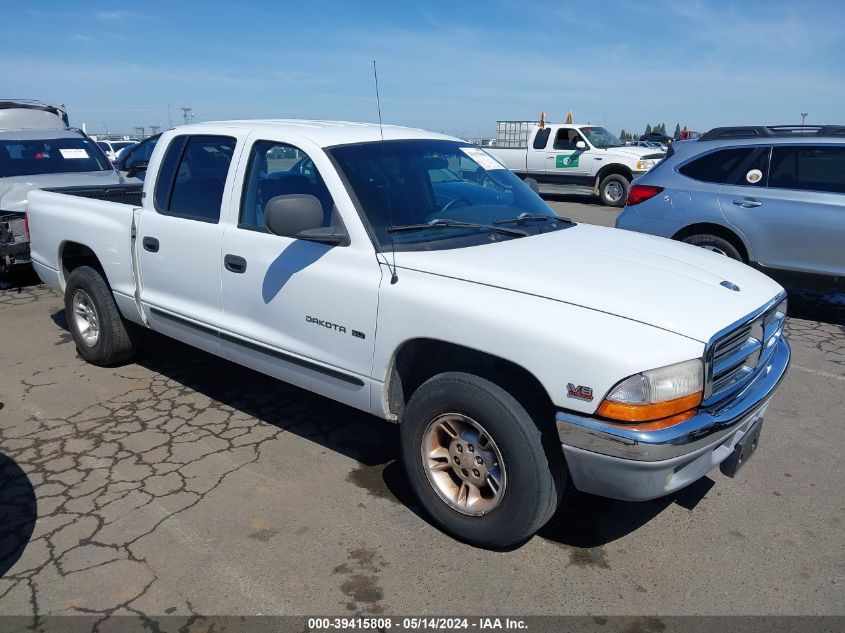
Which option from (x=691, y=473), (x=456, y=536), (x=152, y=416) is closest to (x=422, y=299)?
(x=456, y=536)

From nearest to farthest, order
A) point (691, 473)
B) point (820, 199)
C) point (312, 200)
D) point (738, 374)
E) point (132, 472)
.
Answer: point (691, 473) → point (738, 374) → point (312, 200) → point (132, 472) → point (820, 199)

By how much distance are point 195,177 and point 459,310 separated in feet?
7.57

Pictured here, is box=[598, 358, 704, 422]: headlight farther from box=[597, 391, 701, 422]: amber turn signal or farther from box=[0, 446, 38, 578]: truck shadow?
box=[0, 446, 38, 578]: truck shadow

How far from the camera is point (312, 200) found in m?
3.30

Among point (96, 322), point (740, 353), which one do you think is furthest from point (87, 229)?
point (740, 353)

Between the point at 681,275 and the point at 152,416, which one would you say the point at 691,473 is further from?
the point at 152,416

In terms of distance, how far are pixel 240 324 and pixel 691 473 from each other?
8.24 ft

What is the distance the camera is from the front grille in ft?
8.99

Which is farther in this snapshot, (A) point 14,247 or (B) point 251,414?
(A) point 14,247

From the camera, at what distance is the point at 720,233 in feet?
21.9

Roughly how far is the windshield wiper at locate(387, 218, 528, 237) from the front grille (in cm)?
122

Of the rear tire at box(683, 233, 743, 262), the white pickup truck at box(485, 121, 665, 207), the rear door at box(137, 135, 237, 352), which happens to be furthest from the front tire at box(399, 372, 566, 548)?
the white pickup truck at box(485, 121, 665, 207)

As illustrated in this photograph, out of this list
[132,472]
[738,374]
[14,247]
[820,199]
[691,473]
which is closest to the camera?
[691,473]

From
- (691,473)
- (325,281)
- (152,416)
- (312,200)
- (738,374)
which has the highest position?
(312,200)
